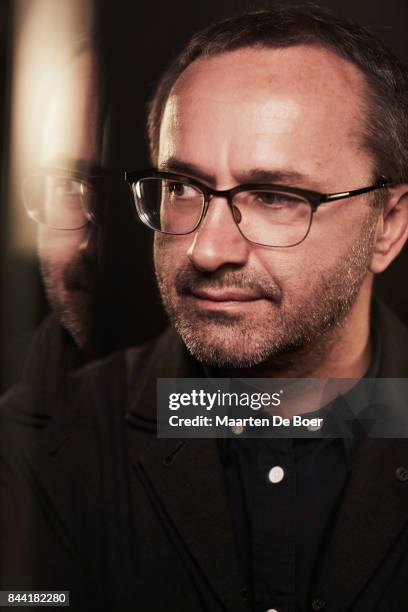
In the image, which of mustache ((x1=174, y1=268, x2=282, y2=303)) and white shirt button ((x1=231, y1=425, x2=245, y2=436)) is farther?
white shirt button ((x1=231, y1=425, x2=245, y2=436))

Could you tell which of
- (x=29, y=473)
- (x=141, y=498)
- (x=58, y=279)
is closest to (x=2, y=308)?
(x=58, y=279)

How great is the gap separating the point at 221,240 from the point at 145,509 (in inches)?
20.2

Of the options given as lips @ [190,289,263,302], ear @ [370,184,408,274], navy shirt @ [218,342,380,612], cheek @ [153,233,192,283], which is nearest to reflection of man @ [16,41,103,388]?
cheek @ [153,233,192,283]

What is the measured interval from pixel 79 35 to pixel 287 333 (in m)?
0.67

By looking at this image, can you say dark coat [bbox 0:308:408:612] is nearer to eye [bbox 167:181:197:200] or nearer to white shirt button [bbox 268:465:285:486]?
white shirt button [bbox 268:465:285:486]

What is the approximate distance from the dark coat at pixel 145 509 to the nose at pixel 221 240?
199 mm

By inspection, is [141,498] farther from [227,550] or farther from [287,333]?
[287,333]

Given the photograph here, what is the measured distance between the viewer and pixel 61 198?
1.21 metres

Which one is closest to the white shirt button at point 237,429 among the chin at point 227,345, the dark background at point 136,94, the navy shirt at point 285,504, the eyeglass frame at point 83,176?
the navy shirt at point 285,504

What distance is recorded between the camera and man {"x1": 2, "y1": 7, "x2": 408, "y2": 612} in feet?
3.53

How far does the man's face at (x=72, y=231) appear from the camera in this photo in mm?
1194

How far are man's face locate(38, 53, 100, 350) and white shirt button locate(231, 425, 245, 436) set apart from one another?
312 millimetres

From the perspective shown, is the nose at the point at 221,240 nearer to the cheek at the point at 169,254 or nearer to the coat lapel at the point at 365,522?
the cheek at the point at 169,254

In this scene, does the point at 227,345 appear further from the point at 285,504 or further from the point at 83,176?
the point at 83,176
